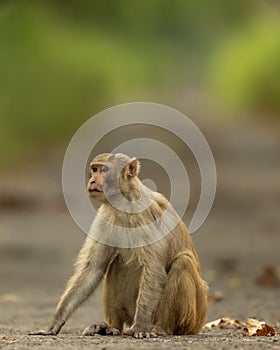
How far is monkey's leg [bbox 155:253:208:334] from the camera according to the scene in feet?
31.6

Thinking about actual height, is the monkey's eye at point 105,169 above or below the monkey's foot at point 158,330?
above

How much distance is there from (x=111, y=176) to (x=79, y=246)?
8505 millimetres

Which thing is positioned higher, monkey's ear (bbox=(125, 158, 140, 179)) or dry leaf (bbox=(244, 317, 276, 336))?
monkey's ear (bbox=(125, 158, 140, 179))

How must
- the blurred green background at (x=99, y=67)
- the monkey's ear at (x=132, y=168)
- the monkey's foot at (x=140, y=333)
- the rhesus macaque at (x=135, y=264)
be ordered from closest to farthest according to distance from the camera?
the monkey's foot at (x=140, y=333) < the rhesus macaque at (x=135, y=264) < the monkey's ear at (x=132, y=168) < the blurred green background at (x=99, y=67)

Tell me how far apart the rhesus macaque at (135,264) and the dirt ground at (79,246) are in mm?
214

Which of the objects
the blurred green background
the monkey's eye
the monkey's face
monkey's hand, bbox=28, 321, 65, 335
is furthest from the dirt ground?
the blurred green background

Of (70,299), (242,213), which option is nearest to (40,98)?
(242,213)

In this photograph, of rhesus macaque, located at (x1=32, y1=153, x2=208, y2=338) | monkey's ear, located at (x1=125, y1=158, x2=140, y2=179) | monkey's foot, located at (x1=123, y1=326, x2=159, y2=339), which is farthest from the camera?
monkey's ear, located at (x1=125, y1=158, x2=140, y2=179)

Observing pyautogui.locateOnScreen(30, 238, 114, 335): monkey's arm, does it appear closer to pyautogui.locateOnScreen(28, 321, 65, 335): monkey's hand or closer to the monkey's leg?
pyautogui.locateOnScreen(28, 321, 65, 335): monkey's hand

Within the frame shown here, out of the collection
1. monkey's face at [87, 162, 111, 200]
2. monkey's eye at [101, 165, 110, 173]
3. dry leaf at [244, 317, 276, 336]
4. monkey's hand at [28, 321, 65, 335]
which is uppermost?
monkey's eye at [101, 165, 110, 173]

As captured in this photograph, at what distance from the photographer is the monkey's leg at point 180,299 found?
380 inches

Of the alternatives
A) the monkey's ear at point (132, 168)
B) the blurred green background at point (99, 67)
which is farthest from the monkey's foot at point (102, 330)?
the blurred green background at point (99, 67)

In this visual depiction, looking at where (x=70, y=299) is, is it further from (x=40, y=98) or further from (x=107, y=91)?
(x=107, y=91)

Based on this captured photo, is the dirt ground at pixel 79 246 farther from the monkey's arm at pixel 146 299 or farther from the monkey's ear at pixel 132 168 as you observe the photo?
the monkey's ear at pixel 132 168
